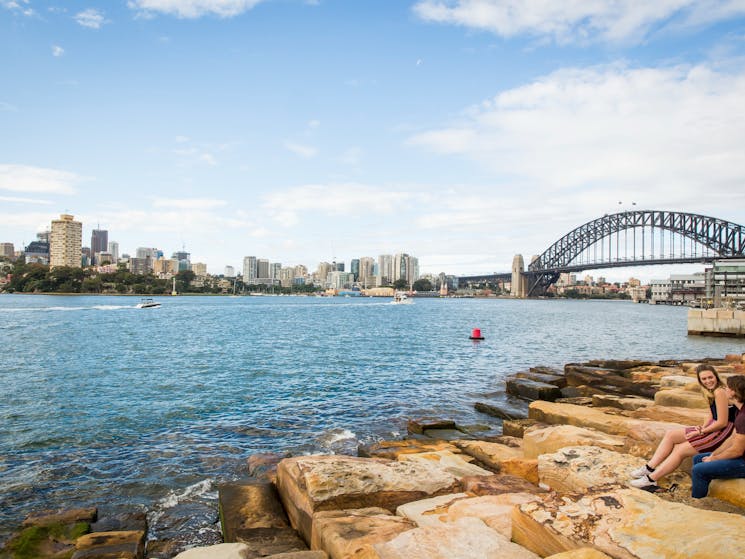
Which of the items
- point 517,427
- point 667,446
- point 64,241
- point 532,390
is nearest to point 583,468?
point 667,446

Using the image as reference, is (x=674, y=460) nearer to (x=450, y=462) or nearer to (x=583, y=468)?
(x=583, y=468)

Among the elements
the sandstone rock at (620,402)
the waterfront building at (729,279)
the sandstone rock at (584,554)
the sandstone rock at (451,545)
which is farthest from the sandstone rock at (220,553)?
the waterfront building at (729,279)

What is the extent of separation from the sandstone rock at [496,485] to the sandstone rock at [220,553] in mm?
2518

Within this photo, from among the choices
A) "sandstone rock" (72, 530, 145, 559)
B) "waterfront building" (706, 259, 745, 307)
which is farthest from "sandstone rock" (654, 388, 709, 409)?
"waterfront building" (706, 259, 745, 307)

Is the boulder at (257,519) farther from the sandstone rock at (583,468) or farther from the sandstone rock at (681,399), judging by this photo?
the sandstone rock at (681,399)

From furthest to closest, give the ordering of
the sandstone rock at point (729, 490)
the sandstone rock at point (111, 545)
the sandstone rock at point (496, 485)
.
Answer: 1. the sandstone rock at point (496, 485)
2. the sandstone rock at point (111, 545)
3. the sandstone rock at point (729, 490)

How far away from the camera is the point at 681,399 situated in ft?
32.7

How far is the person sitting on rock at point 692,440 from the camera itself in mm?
5105

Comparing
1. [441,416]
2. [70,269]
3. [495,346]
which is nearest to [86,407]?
[441,416]

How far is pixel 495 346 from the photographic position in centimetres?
3067

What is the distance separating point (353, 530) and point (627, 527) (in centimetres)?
225

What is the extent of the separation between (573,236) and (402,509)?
491ft

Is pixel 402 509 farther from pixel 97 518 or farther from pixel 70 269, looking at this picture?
pixel 70 269

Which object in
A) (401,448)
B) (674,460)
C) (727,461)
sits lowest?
(401,448)
